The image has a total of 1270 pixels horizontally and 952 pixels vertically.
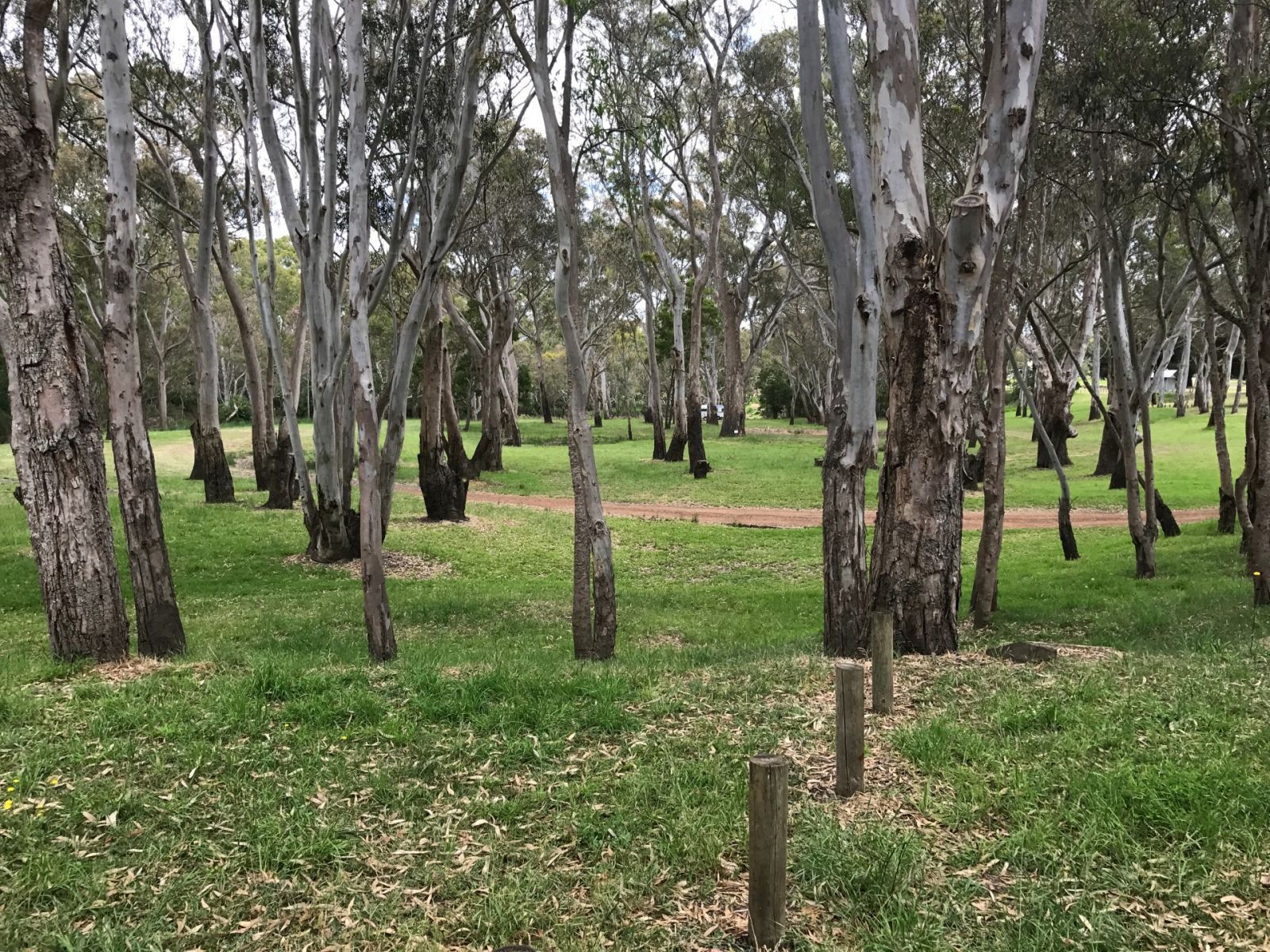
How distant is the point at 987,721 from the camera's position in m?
4.91

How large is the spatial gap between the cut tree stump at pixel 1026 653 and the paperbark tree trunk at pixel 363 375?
500cm

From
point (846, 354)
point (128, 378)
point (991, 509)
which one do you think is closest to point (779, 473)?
point (991, 509)

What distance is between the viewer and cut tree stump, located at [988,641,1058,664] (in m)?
6.33

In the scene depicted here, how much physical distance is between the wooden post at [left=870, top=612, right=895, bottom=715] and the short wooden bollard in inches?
84.5

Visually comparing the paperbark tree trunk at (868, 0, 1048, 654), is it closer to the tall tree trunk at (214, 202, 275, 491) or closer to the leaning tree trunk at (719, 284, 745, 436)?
the tall tree trunk at (214, 202, 275, 491)

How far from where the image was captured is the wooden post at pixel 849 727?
12.5 ft

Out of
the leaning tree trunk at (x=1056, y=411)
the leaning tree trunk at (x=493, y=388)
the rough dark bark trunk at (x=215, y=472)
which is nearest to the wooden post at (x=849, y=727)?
the rough dark bark trunk at (x=215, y=472)

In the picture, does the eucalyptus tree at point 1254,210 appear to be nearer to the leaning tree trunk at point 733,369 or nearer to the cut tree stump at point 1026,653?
the cut tree stump at point 1026,653

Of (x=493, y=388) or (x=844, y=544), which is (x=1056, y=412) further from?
(x=844, y=544)

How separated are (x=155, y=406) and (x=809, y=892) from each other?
198ft

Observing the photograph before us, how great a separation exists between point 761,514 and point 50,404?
53.4ft

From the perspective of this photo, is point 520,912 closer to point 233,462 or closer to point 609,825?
point 609,825

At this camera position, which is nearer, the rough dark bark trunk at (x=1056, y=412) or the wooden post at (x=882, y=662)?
Answer: the wooden post at (x=882, y=662)

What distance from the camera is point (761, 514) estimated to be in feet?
67.6
